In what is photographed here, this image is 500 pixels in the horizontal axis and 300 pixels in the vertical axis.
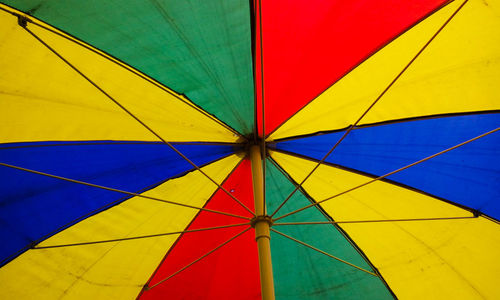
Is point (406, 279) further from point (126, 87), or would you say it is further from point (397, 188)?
point (126, 87)

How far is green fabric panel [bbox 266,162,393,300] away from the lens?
348 cm

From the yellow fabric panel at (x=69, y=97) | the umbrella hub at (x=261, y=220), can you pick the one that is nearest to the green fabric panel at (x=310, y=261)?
the umbrella hub at (x=261, y=220)

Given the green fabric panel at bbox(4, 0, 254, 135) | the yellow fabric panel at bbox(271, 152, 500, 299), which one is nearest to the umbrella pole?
the yellow fabric panel at bbox(271, 152, 500, 299)

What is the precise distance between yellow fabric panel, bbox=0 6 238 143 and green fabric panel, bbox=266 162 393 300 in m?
1.04

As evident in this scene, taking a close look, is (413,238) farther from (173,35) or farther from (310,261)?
(173,35)

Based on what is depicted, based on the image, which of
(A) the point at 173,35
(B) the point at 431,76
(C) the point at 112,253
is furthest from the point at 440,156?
(C) the point at 112,253

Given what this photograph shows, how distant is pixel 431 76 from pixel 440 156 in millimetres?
631

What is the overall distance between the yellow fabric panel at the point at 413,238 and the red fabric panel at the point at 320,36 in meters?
0.79

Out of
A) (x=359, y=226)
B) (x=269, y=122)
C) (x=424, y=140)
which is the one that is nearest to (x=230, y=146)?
(x=269, y=122)

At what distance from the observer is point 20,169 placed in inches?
109

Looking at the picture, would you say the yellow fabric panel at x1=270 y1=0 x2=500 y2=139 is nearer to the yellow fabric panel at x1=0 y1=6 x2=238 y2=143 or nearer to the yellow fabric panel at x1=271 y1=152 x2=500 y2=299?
the yellow fabric panel at x1=271 y1=152 x2=500 y2=299

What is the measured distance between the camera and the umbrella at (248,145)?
2.50 meters

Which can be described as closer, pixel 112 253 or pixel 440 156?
pixel 440 156

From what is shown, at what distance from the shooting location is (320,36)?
261 cm
